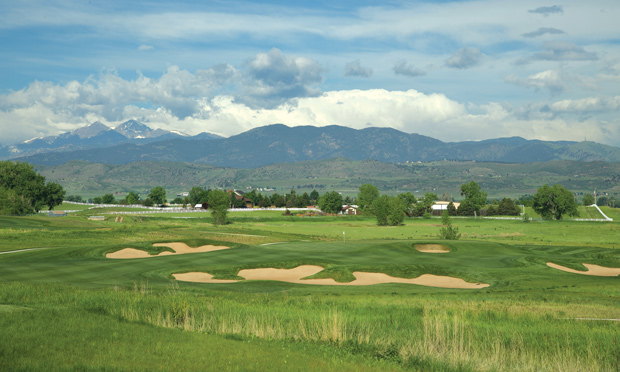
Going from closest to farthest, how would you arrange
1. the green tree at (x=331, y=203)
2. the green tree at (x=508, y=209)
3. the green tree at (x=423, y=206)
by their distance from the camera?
the green tree at (x=423, y=206), the green tree at (x=508, y=209), the green tree at (x=331, y=203)

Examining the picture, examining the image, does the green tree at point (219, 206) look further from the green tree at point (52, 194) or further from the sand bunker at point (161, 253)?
the sand bunker at point (161, 253)

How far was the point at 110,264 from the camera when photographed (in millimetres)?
39312

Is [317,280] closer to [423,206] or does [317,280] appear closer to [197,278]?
[197,278]

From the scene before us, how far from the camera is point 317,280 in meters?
38.3

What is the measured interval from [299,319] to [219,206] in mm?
100651

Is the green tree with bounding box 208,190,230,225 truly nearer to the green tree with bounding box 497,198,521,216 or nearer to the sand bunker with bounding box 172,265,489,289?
the sand bunker with bounding box 172,265,489,289

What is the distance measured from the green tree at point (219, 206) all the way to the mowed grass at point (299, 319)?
7086 cm

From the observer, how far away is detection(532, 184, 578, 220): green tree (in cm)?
14488

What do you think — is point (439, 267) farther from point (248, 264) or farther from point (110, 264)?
point (110, 264)

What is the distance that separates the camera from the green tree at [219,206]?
117 metres

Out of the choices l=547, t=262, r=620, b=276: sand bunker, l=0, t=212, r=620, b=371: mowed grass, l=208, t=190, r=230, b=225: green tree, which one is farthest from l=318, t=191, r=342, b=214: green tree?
l=0, t=212, r=620, b=371: mowed grass

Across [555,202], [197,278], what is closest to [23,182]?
[197,278]

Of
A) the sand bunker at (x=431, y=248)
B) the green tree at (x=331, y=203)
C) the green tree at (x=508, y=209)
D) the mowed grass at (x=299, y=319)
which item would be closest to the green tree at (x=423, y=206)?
the green tree at (x=508, y=209)

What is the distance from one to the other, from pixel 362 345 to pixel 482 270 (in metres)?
29.7
